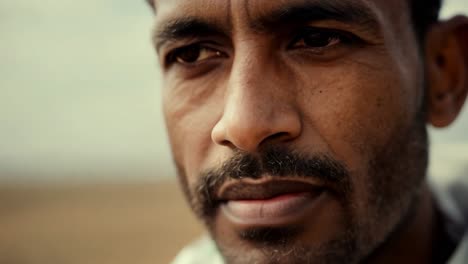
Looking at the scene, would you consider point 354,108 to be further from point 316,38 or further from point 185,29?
point 185,29

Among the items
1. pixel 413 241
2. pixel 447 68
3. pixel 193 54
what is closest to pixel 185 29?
pixel 193 54

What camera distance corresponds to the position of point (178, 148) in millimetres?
1820

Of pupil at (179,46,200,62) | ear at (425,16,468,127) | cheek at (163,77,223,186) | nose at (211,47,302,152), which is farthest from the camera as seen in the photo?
ear at (425,16,468,127)

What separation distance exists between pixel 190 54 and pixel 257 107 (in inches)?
18.8

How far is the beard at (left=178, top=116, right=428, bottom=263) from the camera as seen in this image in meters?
1.45

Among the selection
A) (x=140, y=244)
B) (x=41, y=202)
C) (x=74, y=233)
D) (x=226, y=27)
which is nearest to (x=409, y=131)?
(x=226, y=27)

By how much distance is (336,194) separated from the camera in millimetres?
1518

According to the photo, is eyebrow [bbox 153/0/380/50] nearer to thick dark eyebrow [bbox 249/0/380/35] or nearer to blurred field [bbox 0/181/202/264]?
thick dark eyebrow [bbox 249/0/380/35]

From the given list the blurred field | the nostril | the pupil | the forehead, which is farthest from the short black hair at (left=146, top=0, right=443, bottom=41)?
the blurred field

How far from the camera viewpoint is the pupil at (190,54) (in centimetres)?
177

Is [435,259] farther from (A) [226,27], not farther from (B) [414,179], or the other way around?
(A) [226,27]

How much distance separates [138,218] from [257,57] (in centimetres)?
778

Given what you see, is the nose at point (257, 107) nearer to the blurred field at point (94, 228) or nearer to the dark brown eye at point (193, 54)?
the dark brown eye at point (193, 54)

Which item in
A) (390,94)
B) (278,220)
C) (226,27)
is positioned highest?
(226,27)
